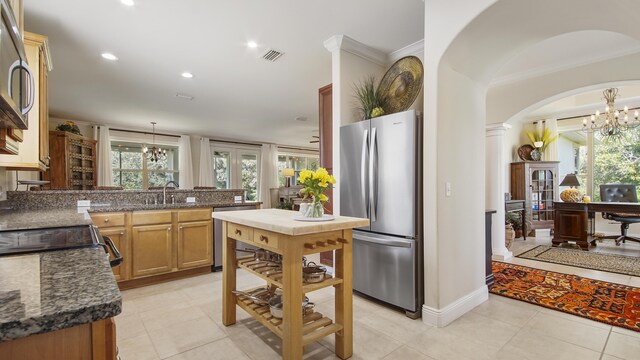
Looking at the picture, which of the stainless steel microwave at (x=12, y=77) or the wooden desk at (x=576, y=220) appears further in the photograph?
the wooden desk at (x=576, y=220)

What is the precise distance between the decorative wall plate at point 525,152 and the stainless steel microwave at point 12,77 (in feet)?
25.4

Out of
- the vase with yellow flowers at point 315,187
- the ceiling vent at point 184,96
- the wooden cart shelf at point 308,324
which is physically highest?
the ceiling vent at point 184,96

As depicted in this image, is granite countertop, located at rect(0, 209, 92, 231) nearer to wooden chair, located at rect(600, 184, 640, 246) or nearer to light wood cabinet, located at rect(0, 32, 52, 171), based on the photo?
light wood cabinet, located at rect(0, 32, 52, 171)

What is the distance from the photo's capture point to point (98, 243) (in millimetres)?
1275

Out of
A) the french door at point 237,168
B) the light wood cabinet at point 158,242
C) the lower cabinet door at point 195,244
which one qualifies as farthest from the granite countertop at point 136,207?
the french door at point 237,168

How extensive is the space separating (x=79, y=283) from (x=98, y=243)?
0.60 meters

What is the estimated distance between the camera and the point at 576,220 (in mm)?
5004

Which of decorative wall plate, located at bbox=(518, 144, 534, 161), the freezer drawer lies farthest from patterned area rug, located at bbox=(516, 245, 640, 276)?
the freezer drawer

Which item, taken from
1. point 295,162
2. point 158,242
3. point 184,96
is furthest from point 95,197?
point 295,162

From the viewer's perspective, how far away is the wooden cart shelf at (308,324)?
185 centimetres

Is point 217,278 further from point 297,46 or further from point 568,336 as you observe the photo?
point 568,336

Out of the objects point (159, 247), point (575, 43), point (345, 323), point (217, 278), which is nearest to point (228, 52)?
point (159, 247)

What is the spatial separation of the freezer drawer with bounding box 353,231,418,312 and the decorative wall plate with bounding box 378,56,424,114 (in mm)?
1323

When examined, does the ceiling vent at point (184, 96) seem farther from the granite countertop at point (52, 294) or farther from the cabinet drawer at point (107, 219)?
the granite countertop at point (52, 294)
